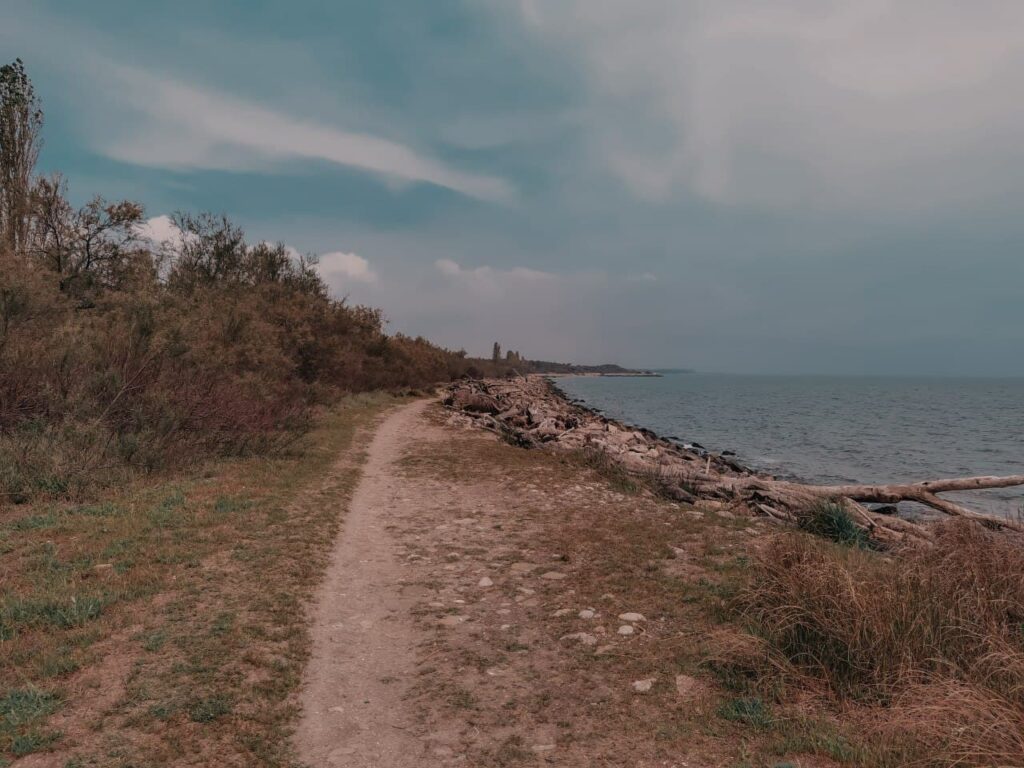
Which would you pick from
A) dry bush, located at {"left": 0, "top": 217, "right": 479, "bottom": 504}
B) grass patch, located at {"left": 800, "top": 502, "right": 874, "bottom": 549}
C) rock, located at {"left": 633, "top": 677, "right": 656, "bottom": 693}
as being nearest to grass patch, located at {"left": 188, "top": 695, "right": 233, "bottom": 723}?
rock, located at {"left": 633, "top": 677, "right": 656, "bottom": 693}

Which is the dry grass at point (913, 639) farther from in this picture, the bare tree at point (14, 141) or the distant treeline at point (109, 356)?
the bare tree at point (14, 141)

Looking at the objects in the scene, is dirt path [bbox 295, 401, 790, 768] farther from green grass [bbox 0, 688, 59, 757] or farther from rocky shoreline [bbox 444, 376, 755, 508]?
rocky shoreline [bbox 444, 376, 755, 508]

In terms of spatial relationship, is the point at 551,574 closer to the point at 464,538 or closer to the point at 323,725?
the point at 464,538

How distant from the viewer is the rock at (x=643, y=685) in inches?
180

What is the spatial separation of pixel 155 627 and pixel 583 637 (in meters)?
4.11

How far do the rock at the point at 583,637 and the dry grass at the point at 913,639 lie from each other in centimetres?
152

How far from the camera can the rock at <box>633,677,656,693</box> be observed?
4.56 m

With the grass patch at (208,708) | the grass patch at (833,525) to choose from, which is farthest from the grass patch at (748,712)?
the grass patch at (833,525)

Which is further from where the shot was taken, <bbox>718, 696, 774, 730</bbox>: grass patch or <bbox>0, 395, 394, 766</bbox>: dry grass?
<bbox>718, 696, 774, 730</bbox>: grass patch

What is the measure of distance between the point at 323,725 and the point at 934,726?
414 centimetres

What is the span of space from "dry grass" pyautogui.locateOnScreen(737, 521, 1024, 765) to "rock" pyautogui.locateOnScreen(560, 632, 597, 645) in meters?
1.52

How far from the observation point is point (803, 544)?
5969mm

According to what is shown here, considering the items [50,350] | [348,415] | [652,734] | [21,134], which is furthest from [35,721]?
[21,134]

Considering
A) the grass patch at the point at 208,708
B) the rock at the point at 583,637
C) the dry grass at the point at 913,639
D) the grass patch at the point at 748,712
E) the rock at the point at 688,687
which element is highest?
the dry grass at the point at 913,639
